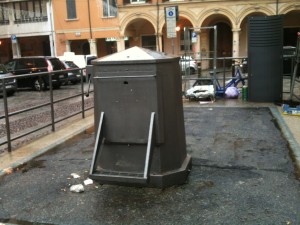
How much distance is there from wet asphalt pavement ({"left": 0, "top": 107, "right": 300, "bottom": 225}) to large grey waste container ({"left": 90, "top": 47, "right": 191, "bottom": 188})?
0.28 metres

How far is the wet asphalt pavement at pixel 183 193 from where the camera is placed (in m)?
4.00

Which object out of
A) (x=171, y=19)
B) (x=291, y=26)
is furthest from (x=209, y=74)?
(x=291, y=26)

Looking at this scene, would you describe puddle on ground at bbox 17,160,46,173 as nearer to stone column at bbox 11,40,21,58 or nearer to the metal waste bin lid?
the metal waste bin lid

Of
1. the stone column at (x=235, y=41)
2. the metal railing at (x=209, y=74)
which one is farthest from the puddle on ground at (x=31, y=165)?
the stone column at (x=235, y=41)

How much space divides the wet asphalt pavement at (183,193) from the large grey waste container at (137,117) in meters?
0.28

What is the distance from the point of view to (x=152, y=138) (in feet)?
14.4

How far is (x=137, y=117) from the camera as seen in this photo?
4.53 meters

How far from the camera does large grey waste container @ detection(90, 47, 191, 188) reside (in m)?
4.45

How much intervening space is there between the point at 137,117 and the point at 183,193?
3.18 feet

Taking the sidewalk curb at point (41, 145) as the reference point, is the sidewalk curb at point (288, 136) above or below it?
above

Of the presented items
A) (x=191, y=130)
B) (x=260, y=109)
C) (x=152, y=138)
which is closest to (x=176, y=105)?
(x=152, y=138)

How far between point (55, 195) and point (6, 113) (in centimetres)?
263

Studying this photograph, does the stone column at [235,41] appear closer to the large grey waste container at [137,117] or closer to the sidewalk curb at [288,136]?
the sidewalk curb at [288,136]

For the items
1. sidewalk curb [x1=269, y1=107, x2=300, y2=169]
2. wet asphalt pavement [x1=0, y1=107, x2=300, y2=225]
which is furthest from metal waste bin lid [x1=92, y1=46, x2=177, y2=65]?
sidewalk curb [x1=269, y1=107, x2=300, y2=169]
